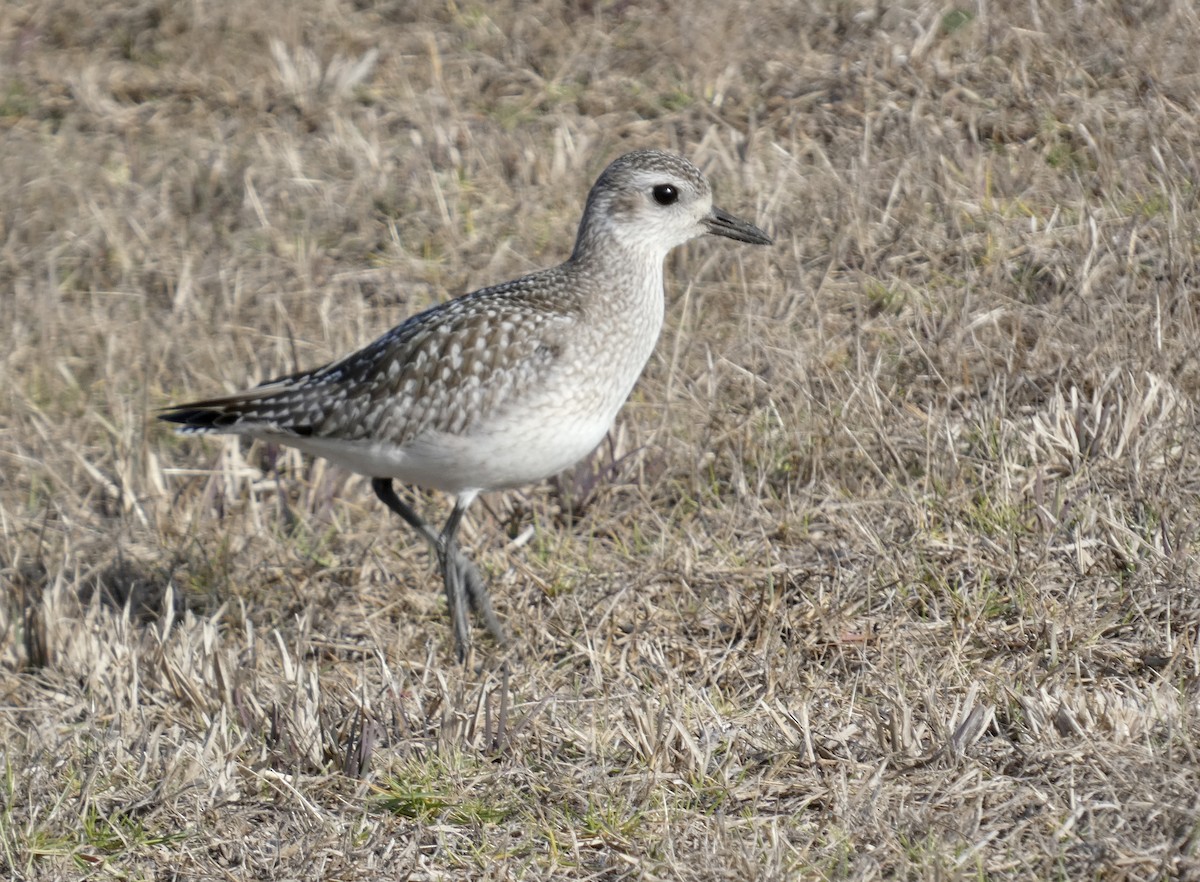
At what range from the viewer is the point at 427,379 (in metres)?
5.71

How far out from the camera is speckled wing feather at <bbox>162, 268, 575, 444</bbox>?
559cm

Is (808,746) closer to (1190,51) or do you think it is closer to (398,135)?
(1190,51)

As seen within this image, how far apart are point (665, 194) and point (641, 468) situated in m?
1.07

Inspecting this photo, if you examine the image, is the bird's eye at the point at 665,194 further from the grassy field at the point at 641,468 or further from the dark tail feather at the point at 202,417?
the dark tail feather at the point at 202,417

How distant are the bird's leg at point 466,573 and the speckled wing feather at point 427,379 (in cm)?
35

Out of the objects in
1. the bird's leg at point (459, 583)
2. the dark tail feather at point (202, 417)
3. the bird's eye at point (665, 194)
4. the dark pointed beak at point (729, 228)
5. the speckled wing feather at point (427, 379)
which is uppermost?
the bird's eye at point (665, 194)

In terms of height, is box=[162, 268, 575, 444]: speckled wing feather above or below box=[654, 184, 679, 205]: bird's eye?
below

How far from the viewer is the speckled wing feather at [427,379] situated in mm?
5594

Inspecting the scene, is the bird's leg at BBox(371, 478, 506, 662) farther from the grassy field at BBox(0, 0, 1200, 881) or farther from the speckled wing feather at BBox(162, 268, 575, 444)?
the speckled wing feather at BBox(162, 268, 575, 444)

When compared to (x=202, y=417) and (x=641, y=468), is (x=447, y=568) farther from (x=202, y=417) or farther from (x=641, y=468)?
(x=202, y=417)

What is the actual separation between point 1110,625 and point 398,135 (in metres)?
5.27

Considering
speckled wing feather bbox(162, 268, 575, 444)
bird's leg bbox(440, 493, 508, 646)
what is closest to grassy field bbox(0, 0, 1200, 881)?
bird's leg bbox(440, 493, 508, 646)

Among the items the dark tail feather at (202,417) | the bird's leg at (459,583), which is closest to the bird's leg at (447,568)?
the bird's leg at (459,583)

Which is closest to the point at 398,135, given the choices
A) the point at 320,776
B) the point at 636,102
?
the point at 636,102
